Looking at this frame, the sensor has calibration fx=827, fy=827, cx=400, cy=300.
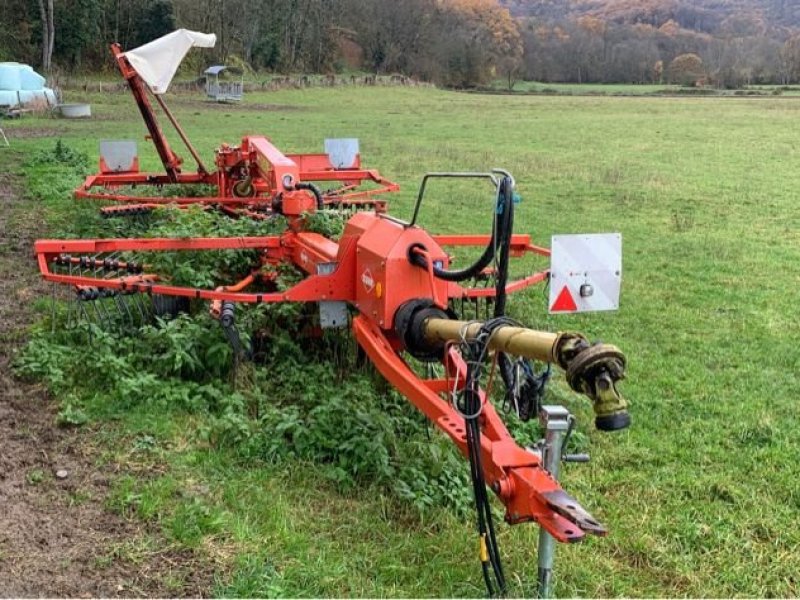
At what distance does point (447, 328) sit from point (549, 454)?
2.55ft

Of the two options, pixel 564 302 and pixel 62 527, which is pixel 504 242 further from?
pixel 62 527

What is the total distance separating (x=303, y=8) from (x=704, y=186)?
5984 cm

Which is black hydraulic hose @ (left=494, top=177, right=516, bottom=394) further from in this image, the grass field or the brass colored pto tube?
the grass field

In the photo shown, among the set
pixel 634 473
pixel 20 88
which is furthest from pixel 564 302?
pixel 20 88

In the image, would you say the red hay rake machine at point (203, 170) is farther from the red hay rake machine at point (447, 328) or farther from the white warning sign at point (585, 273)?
the white warning sign at point (585, 273)

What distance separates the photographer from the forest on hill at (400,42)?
47.3m

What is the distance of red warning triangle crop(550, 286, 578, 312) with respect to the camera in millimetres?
3430

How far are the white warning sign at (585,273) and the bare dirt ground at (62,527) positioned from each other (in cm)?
185

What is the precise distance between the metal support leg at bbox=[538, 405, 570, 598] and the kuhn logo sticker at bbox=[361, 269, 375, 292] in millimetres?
1511

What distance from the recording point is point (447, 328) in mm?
3639

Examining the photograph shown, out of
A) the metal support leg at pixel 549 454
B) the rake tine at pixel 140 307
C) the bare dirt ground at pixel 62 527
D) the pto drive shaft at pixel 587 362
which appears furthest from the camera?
the rake tine at pixel 140 307

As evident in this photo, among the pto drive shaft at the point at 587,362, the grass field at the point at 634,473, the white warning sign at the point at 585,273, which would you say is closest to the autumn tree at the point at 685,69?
the grass field at the point at 634,473

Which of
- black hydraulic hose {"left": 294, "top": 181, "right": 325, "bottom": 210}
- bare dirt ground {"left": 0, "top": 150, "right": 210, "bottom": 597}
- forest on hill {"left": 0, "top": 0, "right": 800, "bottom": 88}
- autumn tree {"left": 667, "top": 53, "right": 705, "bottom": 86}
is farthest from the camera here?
autumn tree {"left": 667, "top": 53, "right": 705, "bottom": 86}

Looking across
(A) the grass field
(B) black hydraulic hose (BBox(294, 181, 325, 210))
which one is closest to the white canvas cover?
(A) the grass field
